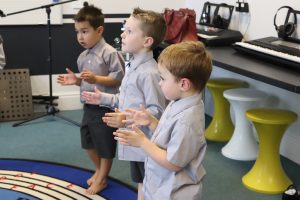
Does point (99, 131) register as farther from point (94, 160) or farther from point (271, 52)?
point (271, 52)

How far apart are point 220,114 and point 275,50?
0.97 metres

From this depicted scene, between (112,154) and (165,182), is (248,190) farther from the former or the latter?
(165,182)

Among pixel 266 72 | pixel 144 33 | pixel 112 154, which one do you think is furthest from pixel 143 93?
pixel 266 72

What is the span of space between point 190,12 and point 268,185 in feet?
5.05

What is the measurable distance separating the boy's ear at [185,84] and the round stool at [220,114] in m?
2.08

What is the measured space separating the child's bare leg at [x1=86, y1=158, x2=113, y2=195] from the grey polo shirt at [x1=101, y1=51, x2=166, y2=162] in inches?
23.9

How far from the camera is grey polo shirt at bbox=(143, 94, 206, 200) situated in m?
1.41

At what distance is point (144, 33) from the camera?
6.13ft

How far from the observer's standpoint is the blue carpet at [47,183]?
8.34 feet

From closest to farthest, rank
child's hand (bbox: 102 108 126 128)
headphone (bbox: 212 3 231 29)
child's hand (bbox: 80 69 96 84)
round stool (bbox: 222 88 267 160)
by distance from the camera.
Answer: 1. child's hand (bbox: 102 108 126 128)
2. child's hand (bbox: 80 69 96 84)
3. round stool (bbox: 222 88 267 160)
4. headphone (bbox: 212 3 231 29)

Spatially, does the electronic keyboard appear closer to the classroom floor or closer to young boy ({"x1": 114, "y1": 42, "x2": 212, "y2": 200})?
the classroom floor

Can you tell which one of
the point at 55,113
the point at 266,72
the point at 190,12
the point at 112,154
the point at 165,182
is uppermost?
the point at 190,12

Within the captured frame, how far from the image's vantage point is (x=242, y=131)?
3182mm

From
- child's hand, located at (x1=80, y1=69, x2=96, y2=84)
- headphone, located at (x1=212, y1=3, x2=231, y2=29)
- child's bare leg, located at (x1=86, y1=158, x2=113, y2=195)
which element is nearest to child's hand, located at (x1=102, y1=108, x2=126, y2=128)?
child's hand, located at (x1=80, y1=69, x2=96, y2=84)
